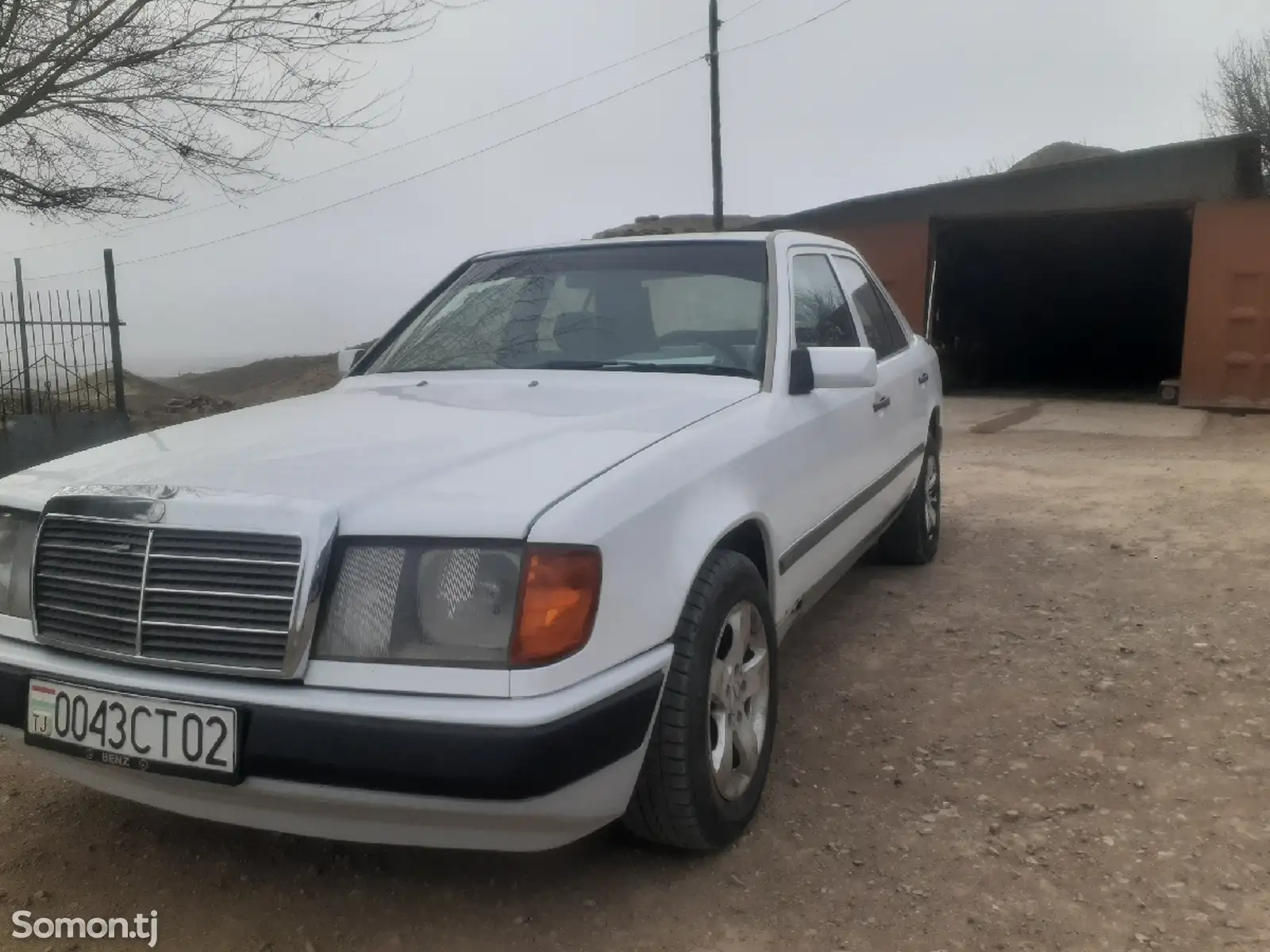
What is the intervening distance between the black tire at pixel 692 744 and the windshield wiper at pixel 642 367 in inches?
30.0

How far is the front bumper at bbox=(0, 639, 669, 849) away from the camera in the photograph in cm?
184

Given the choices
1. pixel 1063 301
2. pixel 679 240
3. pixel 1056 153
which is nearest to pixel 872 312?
pixel 679 240

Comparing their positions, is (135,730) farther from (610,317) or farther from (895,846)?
(610,317)

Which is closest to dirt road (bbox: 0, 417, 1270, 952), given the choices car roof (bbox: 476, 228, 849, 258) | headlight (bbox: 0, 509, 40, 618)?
headlight (bbox: 0, 509, 40, 618)

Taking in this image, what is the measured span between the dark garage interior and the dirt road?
11562mm

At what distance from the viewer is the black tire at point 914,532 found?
4.91m

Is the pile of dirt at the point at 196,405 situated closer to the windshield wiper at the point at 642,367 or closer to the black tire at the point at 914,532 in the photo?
the black tire at the point at 914,532

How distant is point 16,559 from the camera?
90.0 inches

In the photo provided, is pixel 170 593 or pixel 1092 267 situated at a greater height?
pixel 1092 267

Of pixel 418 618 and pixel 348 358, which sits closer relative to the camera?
pixel 418 618

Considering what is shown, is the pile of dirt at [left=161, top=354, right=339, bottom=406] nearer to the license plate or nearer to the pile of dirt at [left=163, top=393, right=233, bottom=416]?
the pile of dirt at [left=163, top=393, right=233, bottom=416]

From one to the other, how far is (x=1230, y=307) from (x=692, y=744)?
39.4 feet

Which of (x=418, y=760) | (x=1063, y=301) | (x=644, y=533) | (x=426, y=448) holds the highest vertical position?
(x=1063, y=301)

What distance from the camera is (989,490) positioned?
720cm
